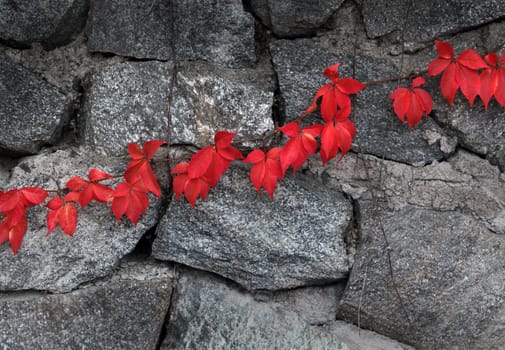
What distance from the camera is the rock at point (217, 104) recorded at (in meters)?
1.42

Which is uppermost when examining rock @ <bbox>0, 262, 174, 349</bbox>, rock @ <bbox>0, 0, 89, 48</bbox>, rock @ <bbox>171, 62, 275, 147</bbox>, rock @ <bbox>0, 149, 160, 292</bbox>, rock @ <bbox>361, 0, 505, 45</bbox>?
rock @ <bbox>361, 0, 505, 45</bbox>

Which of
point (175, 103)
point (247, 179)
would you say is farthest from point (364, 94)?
point (175, 103)

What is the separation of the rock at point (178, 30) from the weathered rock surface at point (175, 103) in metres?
0.03

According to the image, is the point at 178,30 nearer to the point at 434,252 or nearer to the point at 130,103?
the point at 130,103

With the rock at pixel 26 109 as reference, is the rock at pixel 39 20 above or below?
above

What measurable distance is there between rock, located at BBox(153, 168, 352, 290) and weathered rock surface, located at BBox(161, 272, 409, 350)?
10 centimetres

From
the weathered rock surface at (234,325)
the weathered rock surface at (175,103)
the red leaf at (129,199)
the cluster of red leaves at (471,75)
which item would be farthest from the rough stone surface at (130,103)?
the cluster of red leaves at (471,75)

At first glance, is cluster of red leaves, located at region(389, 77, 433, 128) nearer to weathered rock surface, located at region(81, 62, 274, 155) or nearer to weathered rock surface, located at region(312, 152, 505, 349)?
weathered rock surface, located at region(312, 152, 505, 349)

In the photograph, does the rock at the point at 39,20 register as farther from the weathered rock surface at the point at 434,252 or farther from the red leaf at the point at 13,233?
the weathered rock surface at the point at 434,252

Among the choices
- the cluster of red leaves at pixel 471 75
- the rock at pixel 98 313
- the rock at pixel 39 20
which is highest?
the cluster of red leaves at pixel 471 75

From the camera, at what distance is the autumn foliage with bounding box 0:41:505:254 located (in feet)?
4.42

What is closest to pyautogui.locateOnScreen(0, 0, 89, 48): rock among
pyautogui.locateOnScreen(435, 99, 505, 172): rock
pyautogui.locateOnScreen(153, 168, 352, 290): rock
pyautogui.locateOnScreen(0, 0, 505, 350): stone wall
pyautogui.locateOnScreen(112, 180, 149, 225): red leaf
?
A: pyautogui.locateOnScreen(0, 0, 505, 350): stone wall

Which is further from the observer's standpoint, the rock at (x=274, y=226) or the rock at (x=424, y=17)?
the rock at (x=274, y=226)

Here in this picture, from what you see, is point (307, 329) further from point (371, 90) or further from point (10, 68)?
point (10, 68)
